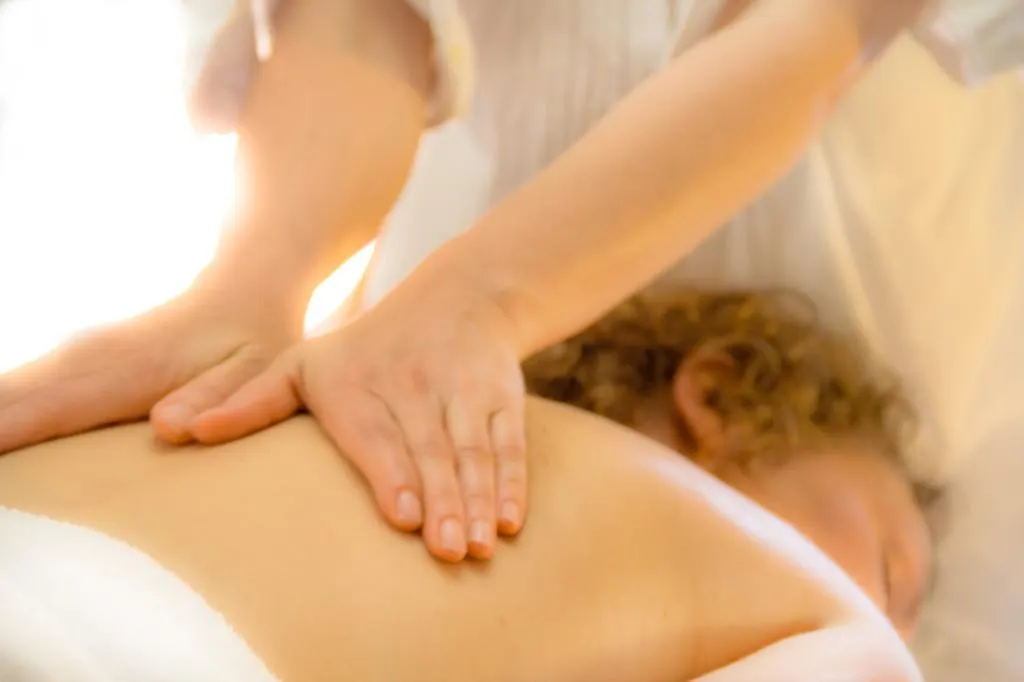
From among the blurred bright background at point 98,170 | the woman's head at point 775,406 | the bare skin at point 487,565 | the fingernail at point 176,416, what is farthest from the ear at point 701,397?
the fingernail at point 176,416

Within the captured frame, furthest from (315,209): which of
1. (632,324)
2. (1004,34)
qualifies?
(1004,34)

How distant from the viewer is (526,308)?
58cm

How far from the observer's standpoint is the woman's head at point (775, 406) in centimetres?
79

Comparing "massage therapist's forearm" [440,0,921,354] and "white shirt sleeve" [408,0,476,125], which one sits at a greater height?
"white shirt sleeve" [408,0,476,125]

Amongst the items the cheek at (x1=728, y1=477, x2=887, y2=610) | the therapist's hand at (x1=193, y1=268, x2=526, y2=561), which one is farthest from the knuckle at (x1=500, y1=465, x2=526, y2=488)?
the cheek at (x1=728, y1=477, x2=887, y2=610)

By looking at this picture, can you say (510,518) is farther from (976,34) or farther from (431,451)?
(976,34)

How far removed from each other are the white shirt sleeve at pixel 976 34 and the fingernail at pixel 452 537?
0.46m

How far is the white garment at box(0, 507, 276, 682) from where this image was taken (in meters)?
0.39

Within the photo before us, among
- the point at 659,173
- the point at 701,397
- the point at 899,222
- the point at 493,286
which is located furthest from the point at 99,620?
the point at 899,222

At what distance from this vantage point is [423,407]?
528mm

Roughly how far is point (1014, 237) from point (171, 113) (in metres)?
0.77

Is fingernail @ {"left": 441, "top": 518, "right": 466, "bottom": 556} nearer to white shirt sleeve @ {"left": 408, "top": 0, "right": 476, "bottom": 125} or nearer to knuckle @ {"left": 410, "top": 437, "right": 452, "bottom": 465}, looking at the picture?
knuckle @ {"left": 410, "top": 437, "right": 452, "bottom": 465}

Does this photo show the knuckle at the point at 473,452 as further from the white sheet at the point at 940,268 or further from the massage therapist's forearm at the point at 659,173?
the white sheet at the point at 940,268

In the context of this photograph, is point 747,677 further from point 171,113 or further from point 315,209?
point 171,113
